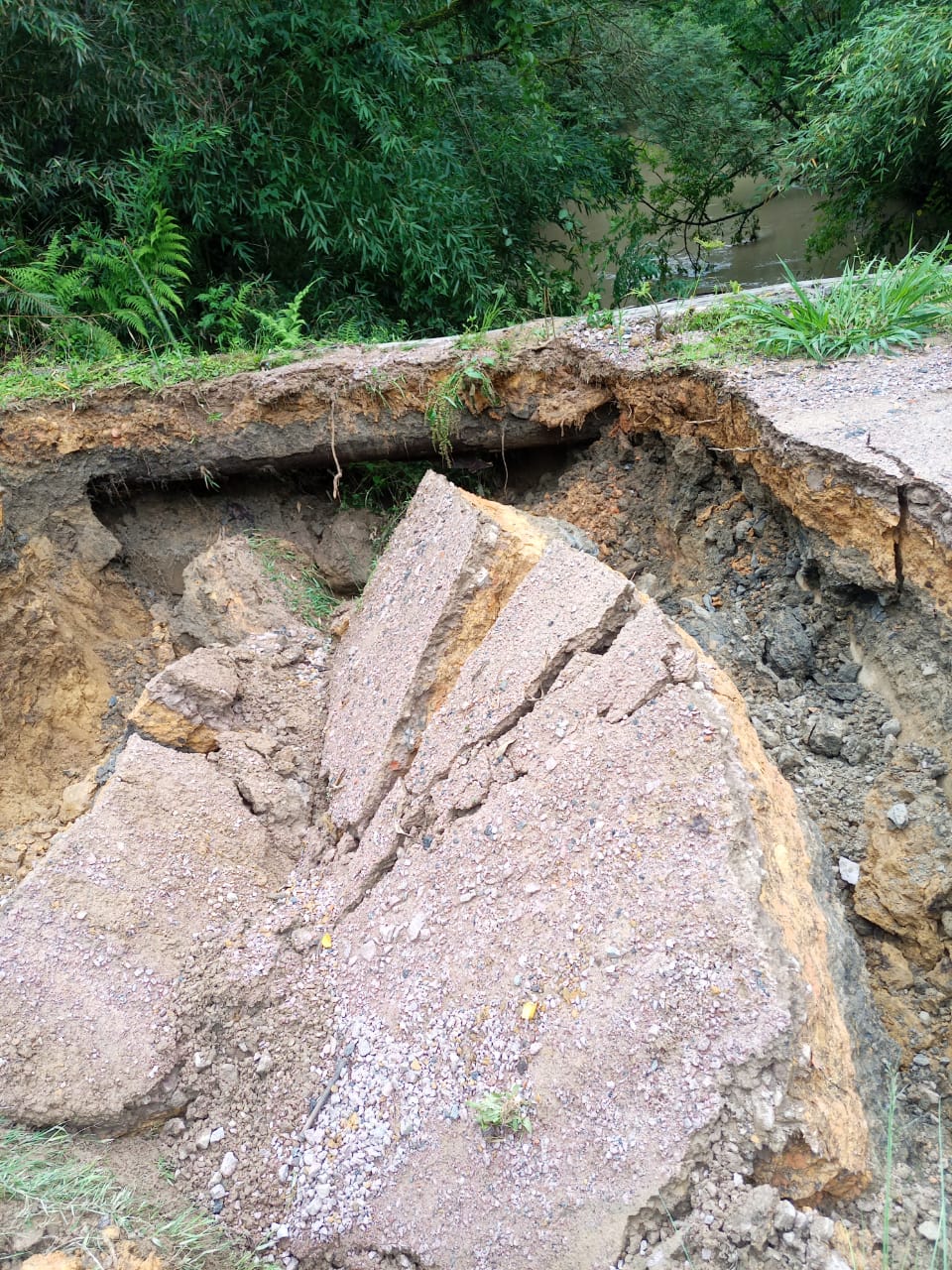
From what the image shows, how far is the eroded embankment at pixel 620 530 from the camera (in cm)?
238

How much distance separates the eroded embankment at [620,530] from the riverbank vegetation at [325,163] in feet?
1.99

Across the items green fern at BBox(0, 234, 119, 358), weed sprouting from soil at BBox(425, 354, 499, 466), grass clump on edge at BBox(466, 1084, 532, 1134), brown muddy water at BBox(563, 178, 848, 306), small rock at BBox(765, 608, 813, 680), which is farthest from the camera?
brown muddy water at BBox(563, 178, 848, 306)

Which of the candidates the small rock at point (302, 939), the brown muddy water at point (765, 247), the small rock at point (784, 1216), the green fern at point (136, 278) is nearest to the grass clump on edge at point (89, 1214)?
the small rock at point (302, 939)

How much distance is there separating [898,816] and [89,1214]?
218 centimetres

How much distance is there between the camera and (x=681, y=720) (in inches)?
77.2

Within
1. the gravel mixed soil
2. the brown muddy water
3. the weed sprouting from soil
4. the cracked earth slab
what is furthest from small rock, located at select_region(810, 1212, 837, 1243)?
the brown muddy water

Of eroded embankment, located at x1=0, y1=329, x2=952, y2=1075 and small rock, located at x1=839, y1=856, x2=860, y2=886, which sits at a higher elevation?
eroded embankment, located at x1=0, y1=329, x2=952, y2=1075

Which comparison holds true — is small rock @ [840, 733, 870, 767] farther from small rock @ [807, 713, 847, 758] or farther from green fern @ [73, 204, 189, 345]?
green fern @ [73, 204, 189, 345]

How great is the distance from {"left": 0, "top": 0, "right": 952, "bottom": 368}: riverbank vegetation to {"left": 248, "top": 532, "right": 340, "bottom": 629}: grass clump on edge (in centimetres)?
99

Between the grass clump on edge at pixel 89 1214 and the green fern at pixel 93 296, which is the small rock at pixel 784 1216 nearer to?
the grass clump on edge at pixel 89 1214

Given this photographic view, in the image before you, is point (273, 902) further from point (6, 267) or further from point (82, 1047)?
point (6, 267)

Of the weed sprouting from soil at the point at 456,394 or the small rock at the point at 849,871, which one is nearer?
the small rock at the point at 849,871

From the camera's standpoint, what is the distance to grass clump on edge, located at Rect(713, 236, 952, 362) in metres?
3.18

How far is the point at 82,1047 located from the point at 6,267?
4245mm
